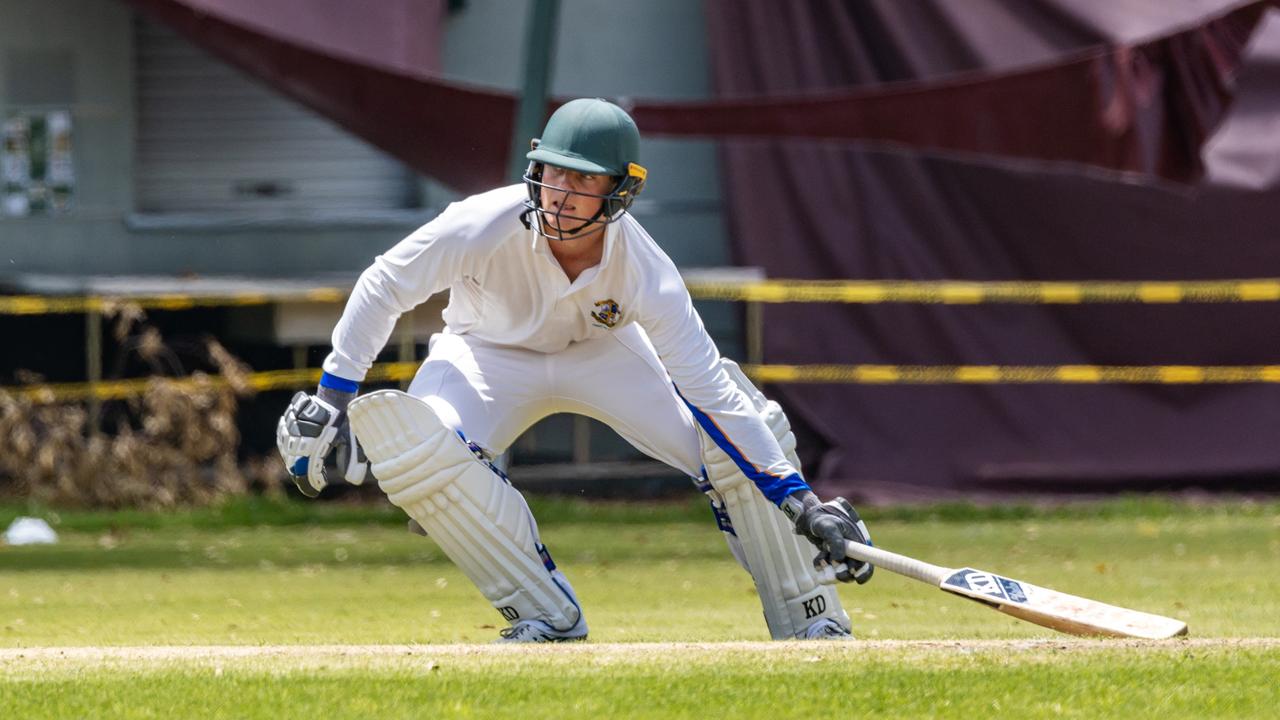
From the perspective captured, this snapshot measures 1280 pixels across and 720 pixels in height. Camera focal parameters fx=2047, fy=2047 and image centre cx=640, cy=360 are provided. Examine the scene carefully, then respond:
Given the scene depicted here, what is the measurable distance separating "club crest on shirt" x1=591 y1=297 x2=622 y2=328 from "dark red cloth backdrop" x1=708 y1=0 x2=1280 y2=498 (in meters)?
7.17

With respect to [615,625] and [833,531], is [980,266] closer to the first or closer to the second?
[615,625]

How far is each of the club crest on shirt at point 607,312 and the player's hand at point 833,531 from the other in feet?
2.31

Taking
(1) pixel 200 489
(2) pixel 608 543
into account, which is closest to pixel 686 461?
(2) pixel 608 543

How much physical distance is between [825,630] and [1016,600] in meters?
0.61

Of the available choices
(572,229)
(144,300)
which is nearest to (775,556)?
(572,229)

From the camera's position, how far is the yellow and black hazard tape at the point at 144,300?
38.8 feet

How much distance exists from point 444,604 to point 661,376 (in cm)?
212

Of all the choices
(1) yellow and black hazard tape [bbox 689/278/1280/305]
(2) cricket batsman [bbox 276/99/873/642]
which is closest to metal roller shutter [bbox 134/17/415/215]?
(1) yellow and black hazard tape [bbox 689/278/1280/305]

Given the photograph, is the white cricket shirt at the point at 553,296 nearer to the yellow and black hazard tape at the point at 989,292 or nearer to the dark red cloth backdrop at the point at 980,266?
the yellow and black hazard tape at the point at 989,292

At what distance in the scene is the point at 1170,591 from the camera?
7809 millimetres

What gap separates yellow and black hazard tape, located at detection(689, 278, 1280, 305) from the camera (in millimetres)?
12672

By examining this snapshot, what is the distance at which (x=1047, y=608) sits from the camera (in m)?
5.50

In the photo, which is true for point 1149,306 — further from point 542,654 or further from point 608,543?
point 542,654

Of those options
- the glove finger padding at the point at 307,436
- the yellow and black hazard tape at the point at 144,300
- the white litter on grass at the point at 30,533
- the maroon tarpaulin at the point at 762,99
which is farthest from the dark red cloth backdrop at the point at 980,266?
the glove finger padding at the point at 307,436
